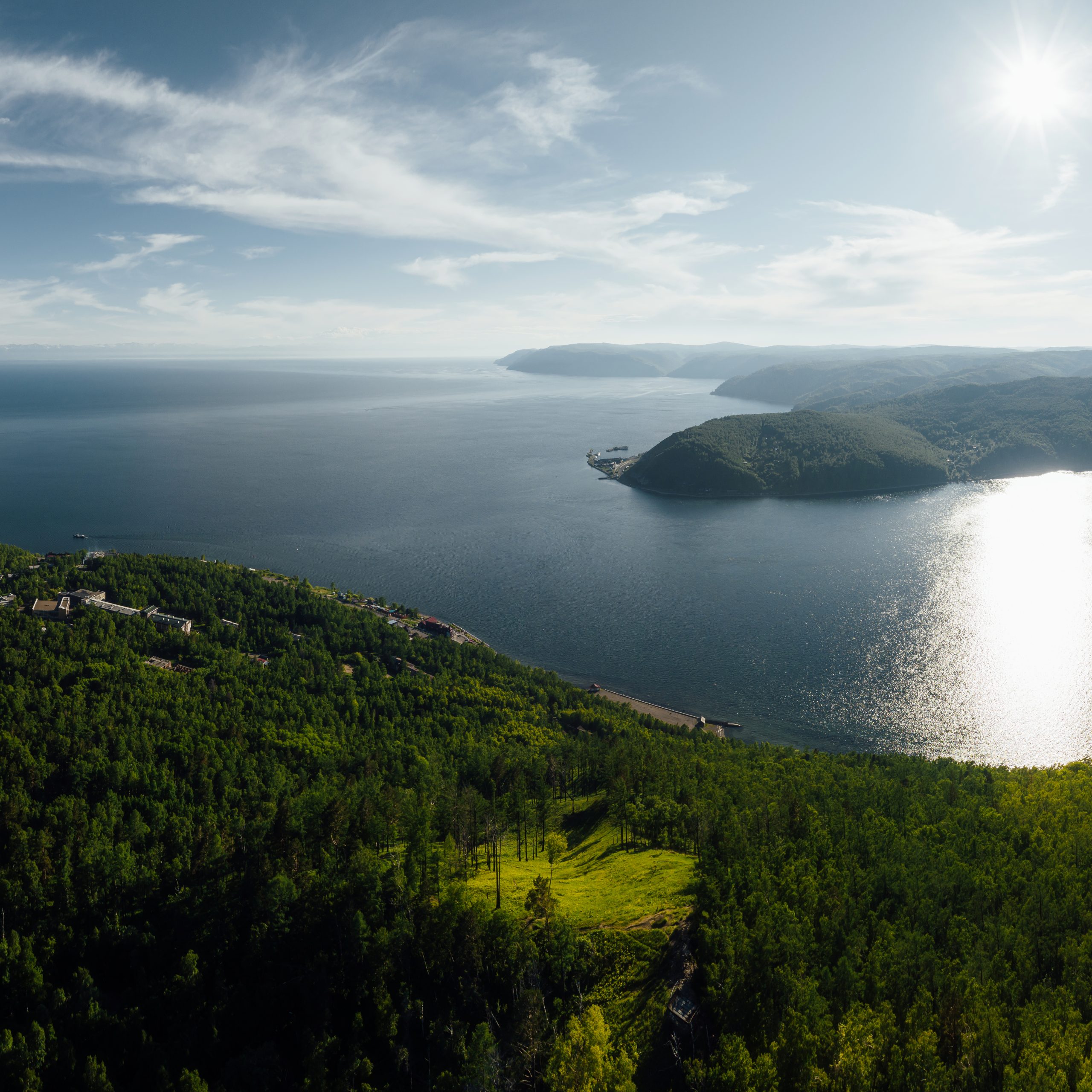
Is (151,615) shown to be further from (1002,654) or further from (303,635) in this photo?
(1002,654)

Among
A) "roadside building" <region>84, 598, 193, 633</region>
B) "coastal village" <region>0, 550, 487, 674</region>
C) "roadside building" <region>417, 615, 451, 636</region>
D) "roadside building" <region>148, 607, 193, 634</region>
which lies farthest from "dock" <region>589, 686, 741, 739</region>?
"roadside building" <region>84, 598, 193, 633</region>

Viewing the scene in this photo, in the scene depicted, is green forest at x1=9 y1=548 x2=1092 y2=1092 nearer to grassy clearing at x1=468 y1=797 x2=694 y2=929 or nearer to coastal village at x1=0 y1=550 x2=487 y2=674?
grassy clearing at x1=468 y1=797 x2=694 y2=929

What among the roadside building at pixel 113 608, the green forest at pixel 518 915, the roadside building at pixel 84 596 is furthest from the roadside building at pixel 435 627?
the roadside building at pixel 84 596

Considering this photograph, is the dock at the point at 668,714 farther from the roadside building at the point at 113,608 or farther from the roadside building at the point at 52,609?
the roadside building at the point at 52,609

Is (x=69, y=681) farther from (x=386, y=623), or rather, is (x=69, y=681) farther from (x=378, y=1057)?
(x=378, y=1057)

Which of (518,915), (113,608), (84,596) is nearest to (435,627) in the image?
(113,608)

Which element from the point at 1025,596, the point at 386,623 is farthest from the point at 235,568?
the point at 1025,596
